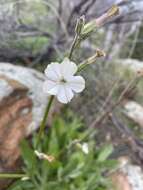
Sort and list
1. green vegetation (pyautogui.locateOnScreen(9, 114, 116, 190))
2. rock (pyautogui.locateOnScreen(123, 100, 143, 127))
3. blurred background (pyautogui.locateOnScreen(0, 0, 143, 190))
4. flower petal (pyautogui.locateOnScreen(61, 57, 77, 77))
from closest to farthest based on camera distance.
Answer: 1. flower petal (pyautogui.locateOnScreen(61, 57, 77, 77))
2. green vegetation (pyautogui.locateOnScreen(9, 114, 116, 190))
3. blurred background (pyautogui.locateOnScreen(0, 0, 143, 190))
4. rock (pyautogui.locateOnScreen(123, 100, 143, 127))

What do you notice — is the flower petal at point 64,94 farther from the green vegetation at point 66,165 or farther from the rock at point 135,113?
the rock at point 135,113

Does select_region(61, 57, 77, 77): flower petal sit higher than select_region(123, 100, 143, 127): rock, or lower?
higher

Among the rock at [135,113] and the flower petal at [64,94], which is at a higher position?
the flower petal at [64,94]

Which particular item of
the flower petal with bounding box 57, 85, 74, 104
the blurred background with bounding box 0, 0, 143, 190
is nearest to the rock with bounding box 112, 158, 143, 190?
the blurred background with bounding box 0, 0, 143, 190

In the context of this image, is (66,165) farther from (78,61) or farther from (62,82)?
(62,82)

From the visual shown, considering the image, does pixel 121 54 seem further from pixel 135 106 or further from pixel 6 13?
pixel 6 13

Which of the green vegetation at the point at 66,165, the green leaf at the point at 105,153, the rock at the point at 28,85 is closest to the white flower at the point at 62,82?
the green vegetation at the point at 66,165

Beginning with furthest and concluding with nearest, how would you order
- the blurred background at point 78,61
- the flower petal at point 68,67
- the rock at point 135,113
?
1. the rock at point 135,113
2. the blurred background at point 78,61
3. the flower petal at point 68,67

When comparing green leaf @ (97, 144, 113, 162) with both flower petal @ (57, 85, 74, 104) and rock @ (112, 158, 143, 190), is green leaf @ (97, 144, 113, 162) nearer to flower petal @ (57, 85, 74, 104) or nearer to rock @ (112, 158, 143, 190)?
rock @ (112, 158, 143, 190)
